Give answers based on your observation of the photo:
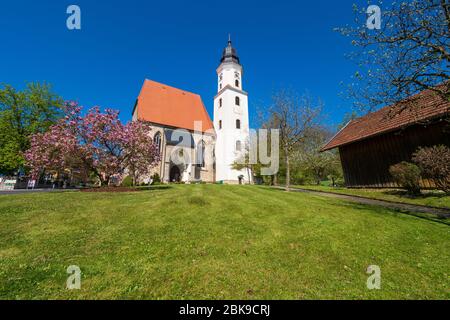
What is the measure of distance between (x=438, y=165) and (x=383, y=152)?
517 centimetres

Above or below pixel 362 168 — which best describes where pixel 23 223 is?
below

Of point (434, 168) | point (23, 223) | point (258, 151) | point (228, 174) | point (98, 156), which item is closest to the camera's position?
point (23, 223)

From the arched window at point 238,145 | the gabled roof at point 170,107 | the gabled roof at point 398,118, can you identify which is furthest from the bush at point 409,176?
the gabled roof at point 170,107

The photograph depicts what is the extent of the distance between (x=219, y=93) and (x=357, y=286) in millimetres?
40064

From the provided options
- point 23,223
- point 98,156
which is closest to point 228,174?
point 98,156

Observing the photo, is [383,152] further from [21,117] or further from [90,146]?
[21,117]

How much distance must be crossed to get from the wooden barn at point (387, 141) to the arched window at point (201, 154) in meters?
21.8

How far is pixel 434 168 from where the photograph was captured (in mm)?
9398

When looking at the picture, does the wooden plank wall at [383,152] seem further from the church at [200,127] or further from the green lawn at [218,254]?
the church at [200,127]

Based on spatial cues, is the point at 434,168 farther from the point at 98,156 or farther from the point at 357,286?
the point at 98,156

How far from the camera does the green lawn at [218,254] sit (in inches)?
110

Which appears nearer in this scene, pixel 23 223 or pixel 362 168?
pixel 23 223
